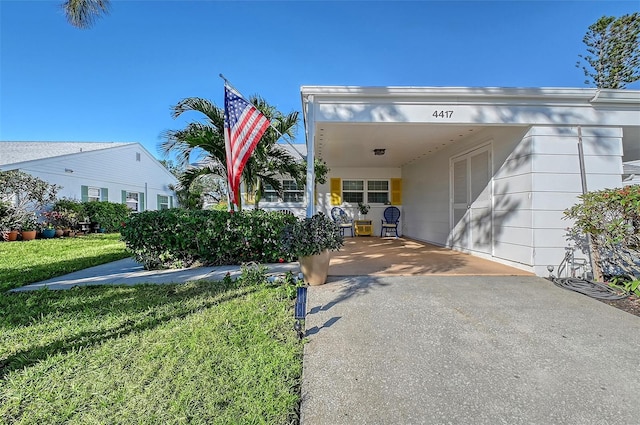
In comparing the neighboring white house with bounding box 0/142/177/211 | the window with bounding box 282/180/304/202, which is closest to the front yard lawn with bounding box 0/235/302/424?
the window with bounding box 282/180/304/202

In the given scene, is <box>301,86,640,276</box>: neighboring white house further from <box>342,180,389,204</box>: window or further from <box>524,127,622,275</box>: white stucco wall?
<box>342,180,389,204</box>: window

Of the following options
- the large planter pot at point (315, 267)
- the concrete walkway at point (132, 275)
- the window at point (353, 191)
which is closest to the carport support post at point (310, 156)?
the large planter pot at point (315, 267)

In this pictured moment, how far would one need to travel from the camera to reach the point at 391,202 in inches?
389

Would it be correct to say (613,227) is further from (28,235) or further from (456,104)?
(28,235)

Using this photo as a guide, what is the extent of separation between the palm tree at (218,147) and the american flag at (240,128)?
3.75 feet

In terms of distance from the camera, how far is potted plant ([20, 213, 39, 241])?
8.95m

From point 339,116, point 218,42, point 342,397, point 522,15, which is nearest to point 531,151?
point 339,116

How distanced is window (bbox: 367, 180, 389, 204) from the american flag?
636 centimetres

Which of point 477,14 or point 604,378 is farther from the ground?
point 477,14

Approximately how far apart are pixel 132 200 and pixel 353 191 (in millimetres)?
13254

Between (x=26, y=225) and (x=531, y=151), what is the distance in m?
13.6

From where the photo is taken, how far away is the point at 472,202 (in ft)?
18.8

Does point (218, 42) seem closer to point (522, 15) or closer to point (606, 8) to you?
point (522, 15)

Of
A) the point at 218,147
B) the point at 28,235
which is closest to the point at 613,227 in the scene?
the point at 218,147
